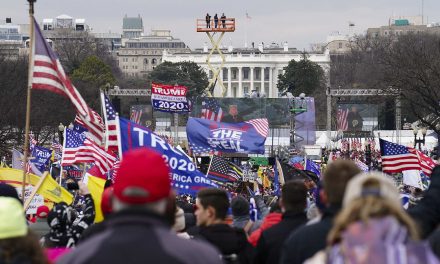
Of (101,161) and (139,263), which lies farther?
(101,161)

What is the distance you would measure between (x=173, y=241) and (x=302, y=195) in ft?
11.0

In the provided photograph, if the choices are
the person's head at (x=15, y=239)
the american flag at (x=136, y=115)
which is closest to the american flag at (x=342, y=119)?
the american flag at (x=136, y=115)

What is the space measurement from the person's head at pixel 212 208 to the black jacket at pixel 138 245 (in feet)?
11.3

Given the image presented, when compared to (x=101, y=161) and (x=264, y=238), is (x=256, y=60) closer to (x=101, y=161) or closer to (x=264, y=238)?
(x=101, y=161)

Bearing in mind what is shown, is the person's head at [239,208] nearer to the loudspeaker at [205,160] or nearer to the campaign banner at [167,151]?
the campaign banner at [167,151]

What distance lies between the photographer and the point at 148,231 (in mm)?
5191

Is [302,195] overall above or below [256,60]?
below

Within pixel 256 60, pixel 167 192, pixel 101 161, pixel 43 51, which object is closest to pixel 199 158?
pixel 101 161

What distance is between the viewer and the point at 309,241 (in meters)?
6.66

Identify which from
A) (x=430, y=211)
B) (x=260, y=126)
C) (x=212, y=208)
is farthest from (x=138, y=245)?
(x=260, y=126)

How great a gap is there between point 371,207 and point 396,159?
54.2 ft

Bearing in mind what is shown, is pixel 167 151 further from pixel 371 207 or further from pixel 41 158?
pixel 41 158

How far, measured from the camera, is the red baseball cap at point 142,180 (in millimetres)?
5145

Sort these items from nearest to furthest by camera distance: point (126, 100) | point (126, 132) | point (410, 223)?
point (410, 223), point (126, 132), point (126, 100)
